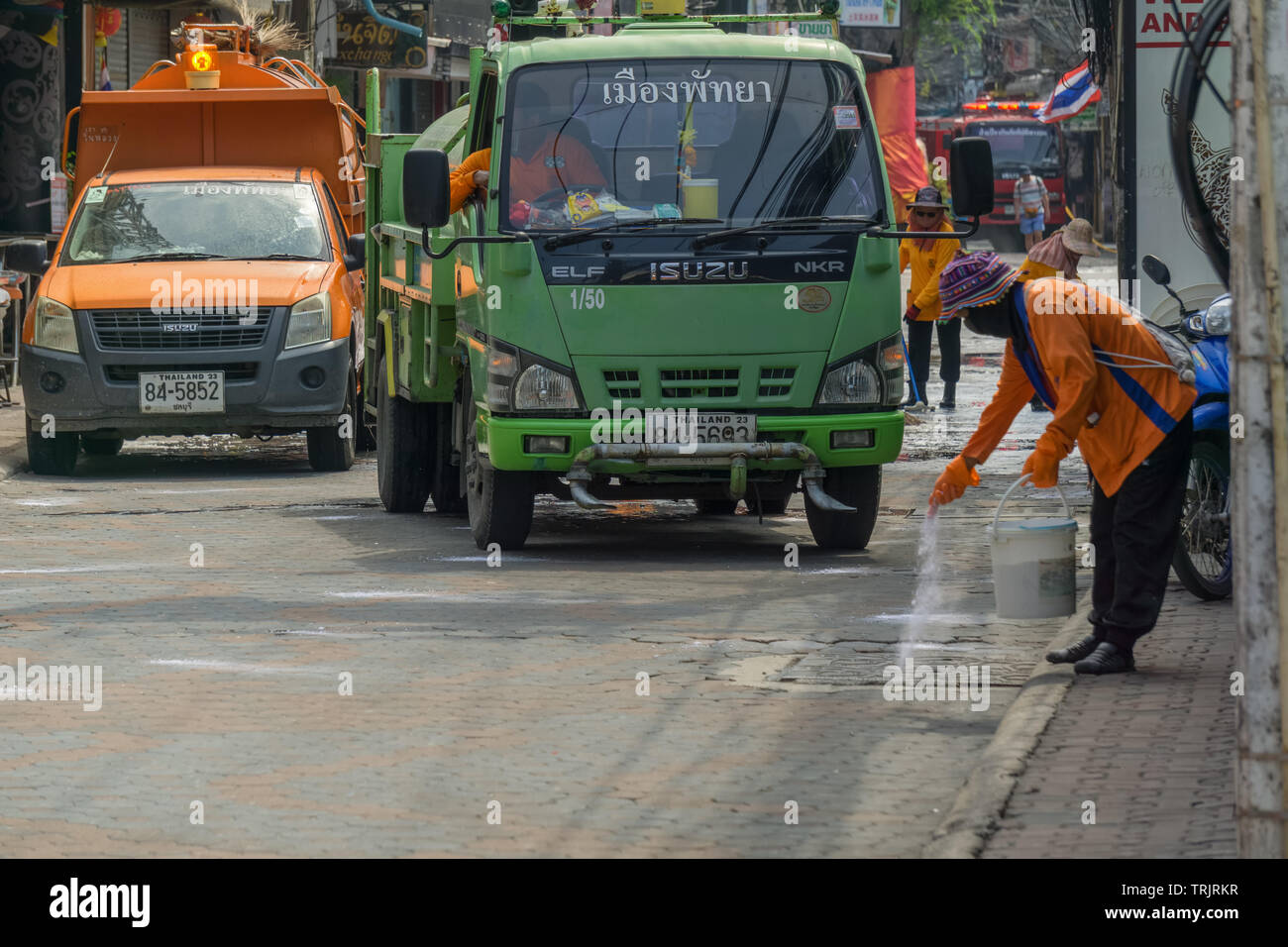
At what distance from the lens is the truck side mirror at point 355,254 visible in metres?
15.3

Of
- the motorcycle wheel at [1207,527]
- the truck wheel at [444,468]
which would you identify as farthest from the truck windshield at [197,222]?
the motorcycle wheel at [1207,527]

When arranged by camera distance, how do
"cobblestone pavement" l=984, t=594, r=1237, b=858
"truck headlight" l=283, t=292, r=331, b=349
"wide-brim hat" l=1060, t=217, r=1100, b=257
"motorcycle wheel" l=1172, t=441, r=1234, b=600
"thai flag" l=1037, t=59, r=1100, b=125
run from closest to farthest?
"cobblestone pavement" l=984, t=594, r=1237, b=858 < "motorcycle wheel" l=1172, t=441, r=1234, b=600 < "wide-brim hat" l=1060, t=217, r=1100, b=257 < "truck headlight" l=283, t=292, r=331, b=349 < "thai flag" l=1037, t=59, r=1100, b=125

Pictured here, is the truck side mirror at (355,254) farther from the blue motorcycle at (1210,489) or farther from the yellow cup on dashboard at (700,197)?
the blue motorcycle at (1210,489)

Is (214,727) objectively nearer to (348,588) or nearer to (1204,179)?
(348,588)

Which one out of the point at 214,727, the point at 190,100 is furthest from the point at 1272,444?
the point at 190,100

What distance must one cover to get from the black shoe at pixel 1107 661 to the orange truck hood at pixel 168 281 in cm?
823

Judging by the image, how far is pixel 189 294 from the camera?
15.0 m

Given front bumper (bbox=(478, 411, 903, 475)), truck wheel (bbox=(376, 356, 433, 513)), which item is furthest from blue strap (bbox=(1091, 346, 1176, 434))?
truck wheel (bbox=(376, 356, 433, 513))

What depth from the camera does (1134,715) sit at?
24.1 feet

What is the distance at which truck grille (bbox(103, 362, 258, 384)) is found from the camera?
14852 mm

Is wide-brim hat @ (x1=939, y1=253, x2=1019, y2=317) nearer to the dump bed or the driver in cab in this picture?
the driver in cab

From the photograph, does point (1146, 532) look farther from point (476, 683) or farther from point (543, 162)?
point (543, 162)

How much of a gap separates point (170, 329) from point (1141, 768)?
9.60 meters

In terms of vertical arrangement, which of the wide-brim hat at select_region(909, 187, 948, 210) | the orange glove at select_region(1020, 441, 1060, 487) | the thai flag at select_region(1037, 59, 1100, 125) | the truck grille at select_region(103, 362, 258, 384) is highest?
the thai flag at select_region(1037, 59, 1100, 125)
